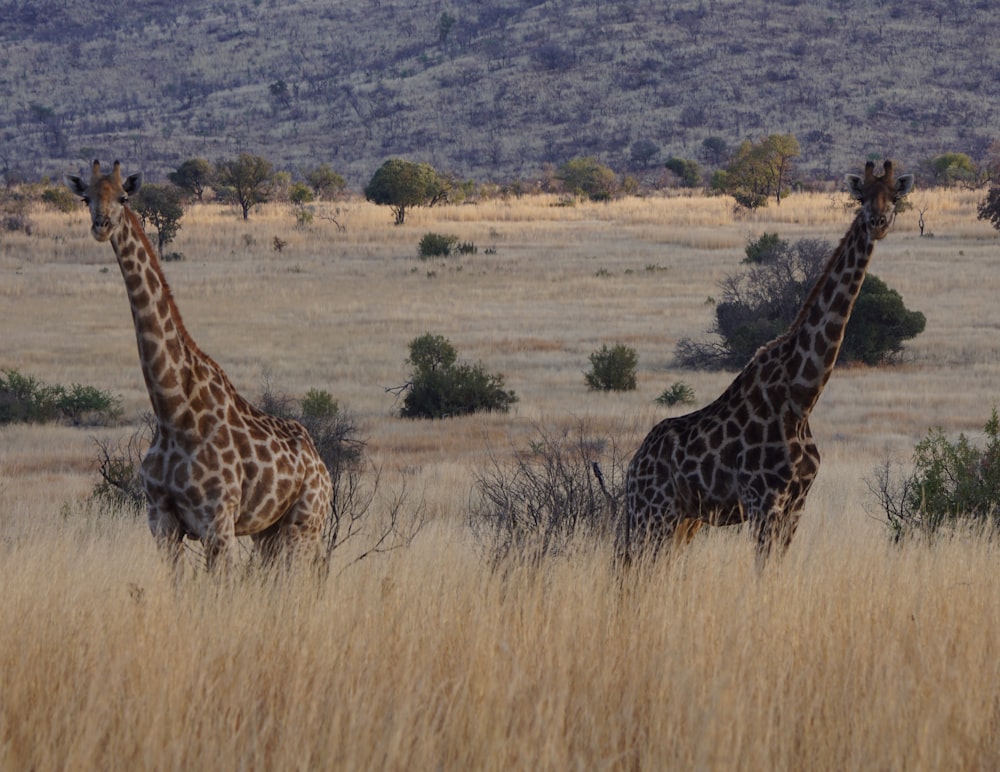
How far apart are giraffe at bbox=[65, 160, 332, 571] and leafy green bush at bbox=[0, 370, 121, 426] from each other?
15724 mm

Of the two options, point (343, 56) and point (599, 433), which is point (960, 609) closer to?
point (599, 433)

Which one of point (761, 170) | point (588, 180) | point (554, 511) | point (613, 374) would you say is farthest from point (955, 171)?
point (554, 511)

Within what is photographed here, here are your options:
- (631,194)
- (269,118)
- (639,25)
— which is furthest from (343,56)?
(631,194)

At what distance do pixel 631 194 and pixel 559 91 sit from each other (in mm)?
40848

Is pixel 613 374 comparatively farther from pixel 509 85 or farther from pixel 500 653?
pixel 509 85

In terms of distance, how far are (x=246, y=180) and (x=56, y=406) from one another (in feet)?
150

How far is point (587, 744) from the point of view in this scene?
475cm

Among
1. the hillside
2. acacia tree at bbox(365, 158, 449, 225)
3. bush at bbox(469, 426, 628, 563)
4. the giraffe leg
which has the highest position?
the hillside

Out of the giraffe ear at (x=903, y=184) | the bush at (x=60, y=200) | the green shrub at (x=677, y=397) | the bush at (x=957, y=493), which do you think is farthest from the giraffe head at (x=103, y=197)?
the bush at (x=60, y=200)

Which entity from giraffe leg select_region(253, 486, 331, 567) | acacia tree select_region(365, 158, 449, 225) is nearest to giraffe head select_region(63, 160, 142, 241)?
giraffe leg select_region(253, 486, 331, 567)

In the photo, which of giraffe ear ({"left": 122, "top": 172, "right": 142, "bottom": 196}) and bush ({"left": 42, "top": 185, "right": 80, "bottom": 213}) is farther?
bush ({"left": 42, "top": 185, "right": 80, "bottom": 213})

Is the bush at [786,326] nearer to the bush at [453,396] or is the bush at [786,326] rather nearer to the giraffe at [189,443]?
the bush at [453,396]

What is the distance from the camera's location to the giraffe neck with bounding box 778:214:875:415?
7531 millimetres

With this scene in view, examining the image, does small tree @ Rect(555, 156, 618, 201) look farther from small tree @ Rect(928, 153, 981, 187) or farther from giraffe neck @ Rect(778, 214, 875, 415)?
giraffe neck @ Rect(778, 214, 875, 415)
